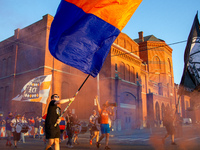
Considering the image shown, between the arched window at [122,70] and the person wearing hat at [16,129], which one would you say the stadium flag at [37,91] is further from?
the arched window at [122,70]

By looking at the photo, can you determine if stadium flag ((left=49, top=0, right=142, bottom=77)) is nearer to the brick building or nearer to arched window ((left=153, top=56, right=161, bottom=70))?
the brick building

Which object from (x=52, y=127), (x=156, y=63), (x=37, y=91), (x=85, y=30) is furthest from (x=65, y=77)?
(x=156, y=63)

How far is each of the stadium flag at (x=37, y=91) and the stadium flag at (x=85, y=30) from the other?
9.58 metres

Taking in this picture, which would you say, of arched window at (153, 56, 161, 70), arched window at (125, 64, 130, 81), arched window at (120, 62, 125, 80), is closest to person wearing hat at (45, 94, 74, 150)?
arched window at (120, 62, 125, 80)

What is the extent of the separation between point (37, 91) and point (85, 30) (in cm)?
1006

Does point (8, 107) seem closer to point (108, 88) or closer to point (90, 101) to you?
point (90, 101)

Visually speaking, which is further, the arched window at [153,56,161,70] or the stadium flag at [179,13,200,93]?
the arched window at [153,56,161,70]

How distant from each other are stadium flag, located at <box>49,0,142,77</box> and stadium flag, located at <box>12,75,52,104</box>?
377 inches

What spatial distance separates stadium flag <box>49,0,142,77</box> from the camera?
4418 millimetres

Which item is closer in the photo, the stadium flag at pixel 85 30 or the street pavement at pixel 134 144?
the stadium flag at pixel 85 30

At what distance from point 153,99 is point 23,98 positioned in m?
24.3

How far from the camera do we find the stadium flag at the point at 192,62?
15.0ft

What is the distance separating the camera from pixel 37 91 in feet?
44.5

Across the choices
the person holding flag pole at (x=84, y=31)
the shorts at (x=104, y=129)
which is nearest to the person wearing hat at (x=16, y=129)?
the shorts at (x=104, y=129)
